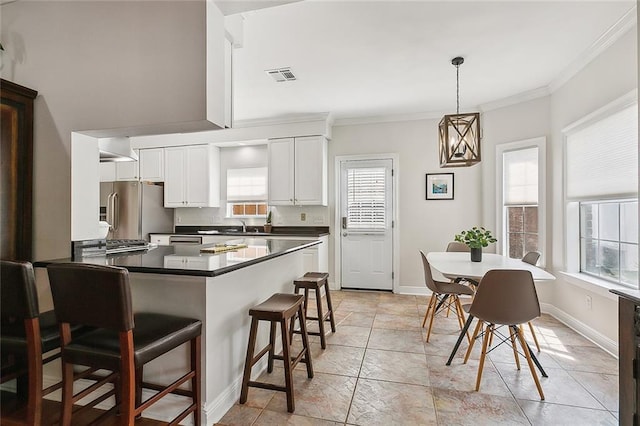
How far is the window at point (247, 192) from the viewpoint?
17.6ft

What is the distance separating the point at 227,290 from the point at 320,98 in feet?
9.79

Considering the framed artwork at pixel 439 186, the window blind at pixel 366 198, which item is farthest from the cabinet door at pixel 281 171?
the framed artwork at pixel 439 186

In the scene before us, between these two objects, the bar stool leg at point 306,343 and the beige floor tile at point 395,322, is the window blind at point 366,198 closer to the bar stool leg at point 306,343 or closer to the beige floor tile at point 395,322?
the beige floor tile at point 395,322

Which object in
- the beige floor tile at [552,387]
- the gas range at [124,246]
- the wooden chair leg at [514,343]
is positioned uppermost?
the gas range at [124,246]

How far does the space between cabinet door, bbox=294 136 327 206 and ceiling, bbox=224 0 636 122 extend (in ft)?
2.29

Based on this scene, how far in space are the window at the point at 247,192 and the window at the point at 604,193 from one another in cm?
411

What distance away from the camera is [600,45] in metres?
2.79

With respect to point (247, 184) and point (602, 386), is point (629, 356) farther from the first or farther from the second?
point (247, 184)

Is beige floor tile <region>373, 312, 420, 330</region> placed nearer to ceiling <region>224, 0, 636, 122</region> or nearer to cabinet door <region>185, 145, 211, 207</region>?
ceiling <region>224, 0, 636, 122</region>

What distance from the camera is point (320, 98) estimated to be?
417cm

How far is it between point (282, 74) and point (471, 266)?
106 inches

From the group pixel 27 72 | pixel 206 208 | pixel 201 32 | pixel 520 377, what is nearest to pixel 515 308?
pixel 520 377

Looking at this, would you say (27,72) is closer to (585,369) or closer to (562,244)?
(585,369)

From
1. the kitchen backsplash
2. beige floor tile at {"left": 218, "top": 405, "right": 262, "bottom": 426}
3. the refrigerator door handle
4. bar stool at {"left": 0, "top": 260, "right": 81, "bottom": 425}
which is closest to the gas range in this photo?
bar stool at {"left": 0, "top": 260, "right": 81, "bottom": 425}
